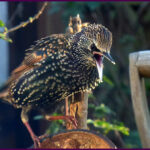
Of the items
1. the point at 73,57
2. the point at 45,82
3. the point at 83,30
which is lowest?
the point at 45,82

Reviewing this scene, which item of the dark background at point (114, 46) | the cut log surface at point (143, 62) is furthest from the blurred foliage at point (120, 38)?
the cut log surface at point (143, 62)

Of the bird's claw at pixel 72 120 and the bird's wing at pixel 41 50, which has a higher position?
the bird's wing at pixel 41 50

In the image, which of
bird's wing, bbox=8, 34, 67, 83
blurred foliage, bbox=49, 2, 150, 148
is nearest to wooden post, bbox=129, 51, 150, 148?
bird's wing, bbox=8, 34, 67, 83

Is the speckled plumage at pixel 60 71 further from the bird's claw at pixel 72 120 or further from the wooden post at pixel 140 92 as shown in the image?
the wooden post at pixel 140 92

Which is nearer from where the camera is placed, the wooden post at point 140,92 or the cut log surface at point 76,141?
the cut log surface at point 76,141

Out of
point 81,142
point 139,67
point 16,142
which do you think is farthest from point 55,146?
point 16,142

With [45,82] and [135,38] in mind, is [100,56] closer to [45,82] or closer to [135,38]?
[45,82]
